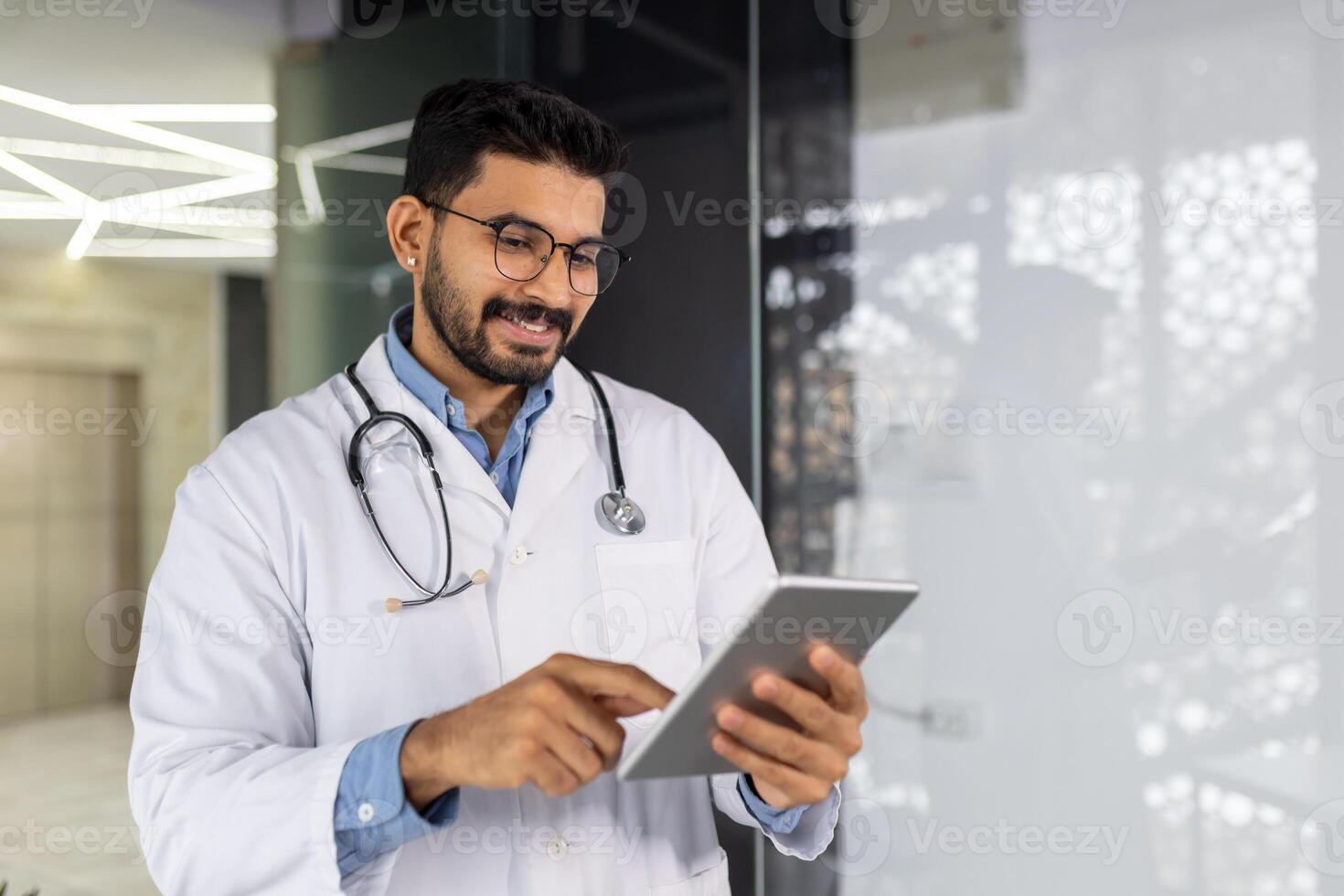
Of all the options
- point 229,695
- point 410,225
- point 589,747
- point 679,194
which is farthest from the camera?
point 679,194

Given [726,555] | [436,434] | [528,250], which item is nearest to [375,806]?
[436,434]

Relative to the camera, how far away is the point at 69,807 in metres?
1.69

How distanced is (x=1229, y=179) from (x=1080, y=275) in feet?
0.99

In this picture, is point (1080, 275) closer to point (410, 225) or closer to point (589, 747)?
point (410, 225)

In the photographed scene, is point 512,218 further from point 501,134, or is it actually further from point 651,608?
point 651,608

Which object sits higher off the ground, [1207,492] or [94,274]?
[94,274]

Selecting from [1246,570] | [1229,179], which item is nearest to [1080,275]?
[1229,179]

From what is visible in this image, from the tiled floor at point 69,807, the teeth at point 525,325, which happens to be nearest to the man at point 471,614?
the teeth at point 525,325

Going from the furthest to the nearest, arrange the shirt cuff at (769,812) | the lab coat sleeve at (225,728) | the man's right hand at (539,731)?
1. the shirt cuff at (769,812)
2. the lab coat sleeve at (225,728)
3. the man's right hand at (539,731)

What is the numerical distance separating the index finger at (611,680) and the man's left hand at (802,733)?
0.08 m

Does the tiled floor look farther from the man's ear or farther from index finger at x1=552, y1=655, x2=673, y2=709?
index finger at x1=552, y1=655, x2=673, y2=709

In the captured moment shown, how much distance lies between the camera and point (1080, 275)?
205cm

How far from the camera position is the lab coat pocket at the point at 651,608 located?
1.37 metres

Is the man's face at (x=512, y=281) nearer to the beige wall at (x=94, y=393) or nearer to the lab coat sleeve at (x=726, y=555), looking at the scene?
the lab coat sleeve at (x=726, y=555)
